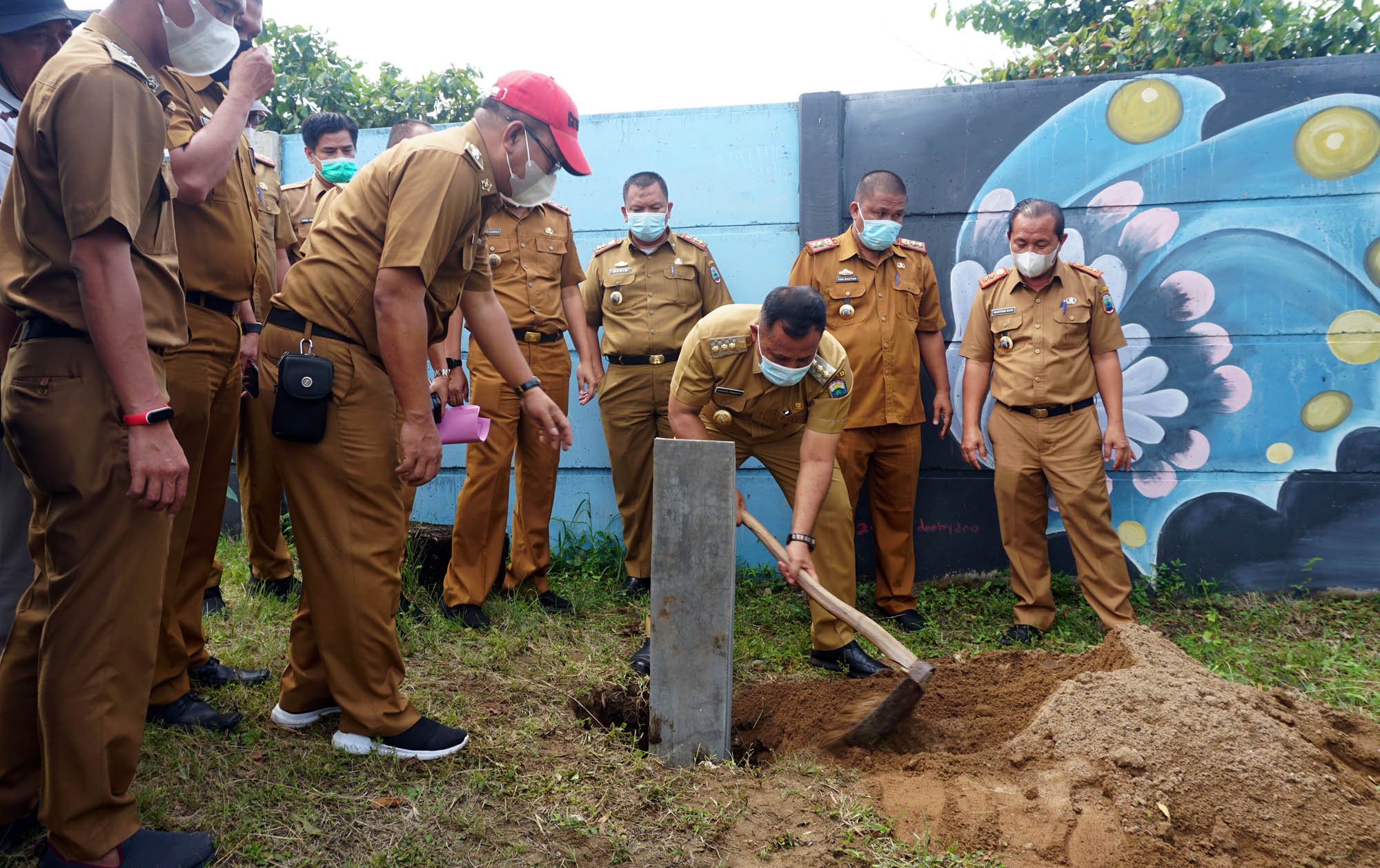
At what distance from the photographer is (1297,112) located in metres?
3.85

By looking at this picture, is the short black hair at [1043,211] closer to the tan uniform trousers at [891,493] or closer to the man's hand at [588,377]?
the tan uniform trousers at [891,493]

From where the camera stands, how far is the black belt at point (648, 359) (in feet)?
13.1

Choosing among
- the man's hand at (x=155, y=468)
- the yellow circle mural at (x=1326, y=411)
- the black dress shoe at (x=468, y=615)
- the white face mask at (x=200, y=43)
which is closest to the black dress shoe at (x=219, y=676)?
the black dress shoe at (x=468, y=615)

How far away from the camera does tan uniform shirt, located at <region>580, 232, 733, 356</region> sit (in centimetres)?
402

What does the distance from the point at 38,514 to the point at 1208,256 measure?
449cm

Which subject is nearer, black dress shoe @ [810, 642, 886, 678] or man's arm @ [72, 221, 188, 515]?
man's arm @ [72, 221, 188, 515]

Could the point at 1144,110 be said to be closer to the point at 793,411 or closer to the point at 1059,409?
the point at 1059,409

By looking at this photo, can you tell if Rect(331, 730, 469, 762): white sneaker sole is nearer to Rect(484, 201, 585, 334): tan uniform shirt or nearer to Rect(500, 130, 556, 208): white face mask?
Rect(500, 130, 556, 208): white face mask

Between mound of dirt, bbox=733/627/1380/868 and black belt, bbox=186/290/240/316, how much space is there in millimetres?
2028

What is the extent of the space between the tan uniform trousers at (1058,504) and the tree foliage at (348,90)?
13.9ft

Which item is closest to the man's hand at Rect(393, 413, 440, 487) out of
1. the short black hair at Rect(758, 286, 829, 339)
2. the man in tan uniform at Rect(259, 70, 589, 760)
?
the man in tan uniform at Rect(259, 70, 589, 760)

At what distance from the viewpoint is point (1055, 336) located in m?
3.64

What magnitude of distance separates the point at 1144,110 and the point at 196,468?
4202 mm

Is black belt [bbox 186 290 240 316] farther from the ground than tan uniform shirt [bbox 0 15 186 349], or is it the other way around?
tan uniform shirt [bbox 0 15 186 349]
